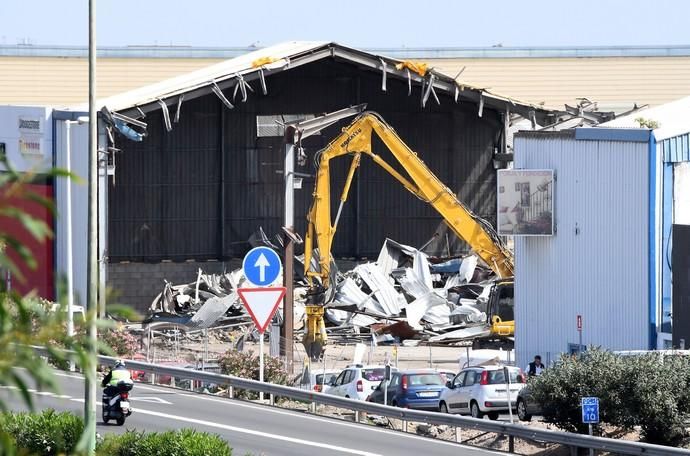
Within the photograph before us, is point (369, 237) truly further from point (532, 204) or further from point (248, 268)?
point (248, 268)

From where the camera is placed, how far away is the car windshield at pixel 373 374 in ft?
114

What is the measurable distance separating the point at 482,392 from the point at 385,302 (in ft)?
86.4

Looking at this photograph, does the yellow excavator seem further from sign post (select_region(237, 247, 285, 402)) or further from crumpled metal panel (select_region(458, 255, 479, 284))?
sign post (select_region(237, 247, 285, 402))

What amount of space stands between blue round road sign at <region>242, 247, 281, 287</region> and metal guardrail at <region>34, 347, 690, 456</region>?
3820mm

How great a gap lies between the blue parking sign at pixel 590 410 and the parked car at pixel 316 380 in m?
12.9

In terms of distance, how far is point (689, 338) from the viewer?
1394 inches

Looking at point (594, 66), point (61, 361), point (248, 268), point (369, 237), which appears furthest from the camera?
point (594, 66)

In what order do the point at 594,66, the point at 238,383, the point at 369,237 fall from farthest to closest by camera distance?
1. the point at 594,66
2. the point at 369,237
3. the point at 238,383

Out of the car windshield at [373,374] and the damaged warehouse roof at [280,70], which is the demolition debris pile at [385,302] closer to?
the damaged warehouse roof at [280,70]

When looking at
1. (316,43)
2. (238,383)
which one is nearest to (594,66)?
(316,43)

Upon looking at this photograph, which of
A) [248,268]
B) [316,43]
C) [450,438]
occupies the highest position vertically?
[316,43]

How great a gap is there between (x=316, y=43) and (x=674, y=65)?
30275mm

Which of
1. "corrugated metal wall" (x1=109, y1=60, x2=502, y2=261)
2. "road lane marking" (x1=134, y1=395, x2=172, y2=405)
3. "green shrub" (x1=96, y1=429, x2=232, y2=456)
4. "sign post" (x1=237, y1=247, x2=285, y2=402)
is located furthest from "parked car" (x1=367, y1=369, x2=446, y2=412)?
"corrugated metal wall" (x1=109, y1=60, x2=502, y2=261)

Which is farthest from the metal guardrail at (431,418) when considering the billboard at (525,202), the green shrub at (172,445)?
the billboard at (525,202)
